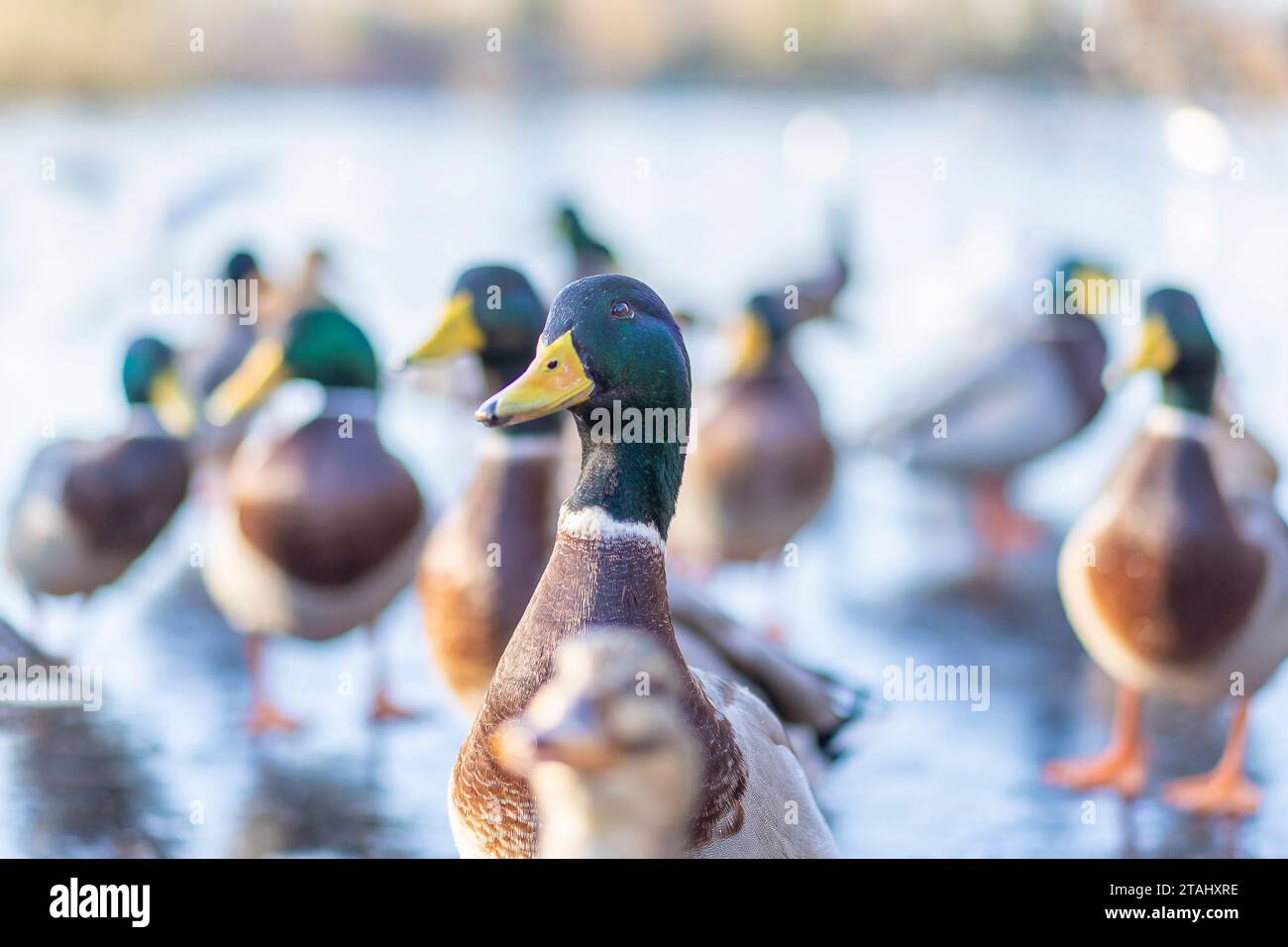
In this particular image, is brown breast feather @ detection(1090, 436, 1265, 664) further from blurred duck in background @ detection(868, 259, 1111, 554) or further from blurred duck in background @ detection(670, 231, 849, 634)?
blurred duck in background @ detection(868, 259, 1111, 554)

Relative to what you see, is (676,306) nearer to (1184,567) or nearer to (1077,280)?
(1077,280)

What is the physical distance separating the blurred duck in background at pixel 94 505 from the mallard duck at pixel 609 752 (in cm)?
216

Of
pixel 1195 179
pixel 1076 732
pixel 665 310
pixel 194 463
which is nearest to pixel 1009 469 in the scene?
pixel 1076 732

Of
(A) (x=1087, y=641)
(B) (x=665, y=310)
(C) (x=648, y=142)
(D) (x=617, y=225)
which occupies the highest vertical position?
(C) (x=648, y=142)

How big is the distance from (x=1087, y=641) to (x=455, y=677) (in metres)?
1.28

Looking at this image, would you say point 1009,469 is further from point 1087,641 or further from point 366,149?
point 366,149

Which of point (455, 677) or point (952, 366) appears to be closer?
point (455, 677)

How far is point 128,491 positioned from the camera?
401cm

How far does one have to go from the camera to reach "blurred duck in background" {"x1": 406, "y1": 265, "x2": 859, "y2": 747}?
112 inches

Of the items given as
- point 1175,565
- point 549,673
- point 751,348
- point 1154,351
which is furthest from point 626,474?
point 751,348

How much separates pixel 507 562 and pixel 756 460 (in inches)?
51.5

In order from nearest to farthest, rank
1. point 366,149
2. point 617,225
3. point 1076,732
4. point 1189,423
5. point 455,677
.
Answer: point 455,677
point 1189,423
point 1076,732
point 617,225
point 366,149

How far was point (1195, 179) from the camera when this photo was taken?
8867 mm

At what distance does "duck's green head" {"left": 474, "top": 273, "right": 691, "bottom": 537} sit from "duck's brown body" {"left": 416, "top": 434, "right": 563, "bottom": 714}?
0.82 m
